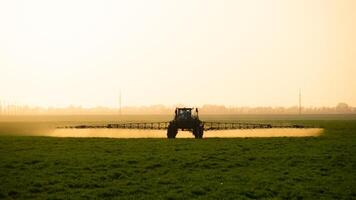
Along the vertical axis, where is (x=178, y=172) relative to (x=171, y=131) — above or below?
below

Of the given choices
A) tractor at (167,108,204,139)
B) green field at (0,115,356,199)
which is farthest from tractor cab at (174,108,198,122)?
green field at (0,115,356,199)

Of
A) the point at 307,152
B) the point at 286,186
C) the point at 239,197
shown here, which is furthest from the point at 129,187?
the point at 307,152

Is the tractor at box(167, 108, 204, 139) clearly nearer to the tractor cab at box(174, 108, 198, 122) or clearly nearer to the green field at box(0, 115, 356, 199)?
the tractor cab at box(174, 108, 198, 122)

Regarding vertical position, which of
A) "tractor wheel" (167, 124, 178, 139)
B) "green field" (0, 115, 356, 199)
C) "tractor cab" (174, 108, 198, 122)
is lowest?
"green field" (0, 115, 356, 199)

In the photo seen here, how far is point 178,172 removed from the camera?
2516cm

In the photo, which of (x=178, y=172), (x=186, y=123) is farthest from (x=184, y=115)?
(x=178, y=172)

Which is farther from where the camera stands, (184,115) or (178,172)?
(184,115)

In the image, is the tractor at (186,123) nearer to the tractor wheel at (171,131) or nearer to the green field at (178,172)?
the tractor wheel at (171,131)

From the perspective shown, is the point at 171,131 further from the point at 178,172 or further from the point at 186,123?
the point at 178,172

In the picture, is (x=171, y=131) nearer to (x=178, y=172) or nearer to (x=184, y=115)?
(x=184, y=115)

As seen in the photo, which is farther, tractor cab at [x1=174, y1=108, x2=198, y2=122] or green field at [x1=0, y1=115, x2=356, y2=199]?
tractor cab at [x1=174, y1=108, x2=198, y2=122]

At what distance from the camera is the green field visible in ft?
68.0

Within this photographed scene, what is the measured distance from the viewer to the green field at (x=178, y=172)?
20.7m

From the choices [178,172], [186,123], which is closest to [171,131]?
[186,123]
